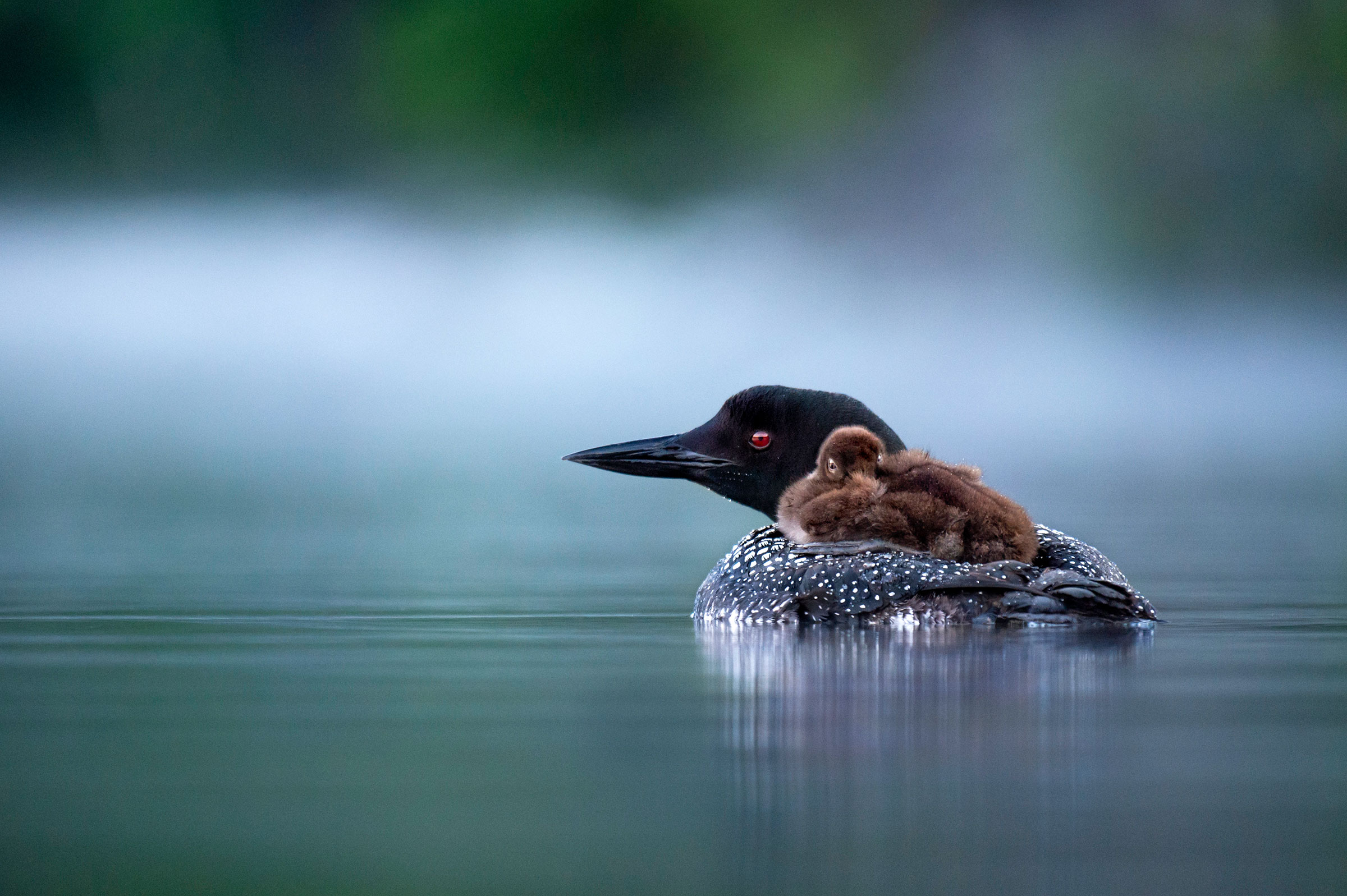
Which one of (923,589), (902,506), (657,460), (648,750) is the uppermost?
(657,460)

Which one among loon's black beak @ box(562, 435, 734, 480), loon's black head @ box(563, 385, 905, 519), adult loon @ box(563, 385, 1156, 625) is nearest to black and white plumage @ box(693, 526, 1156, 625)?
adult loon @ box(563, 385, 1156, 625)

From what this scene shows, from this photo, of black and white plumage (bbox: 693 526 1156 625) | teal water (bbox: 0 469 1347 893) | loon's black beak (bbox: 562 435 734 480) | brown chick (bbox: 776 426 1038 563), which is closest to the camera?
teal water (bbox: 0 469 1347 893)

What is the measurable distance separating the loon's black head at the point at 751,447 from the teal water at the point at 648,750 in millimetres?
442

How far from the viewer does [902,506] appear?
4828mm

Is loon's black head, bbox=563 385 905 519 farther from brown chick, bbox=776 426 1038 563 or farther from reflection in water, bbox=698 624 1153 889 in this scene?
reflection in water, bbox=698 624 1153 889

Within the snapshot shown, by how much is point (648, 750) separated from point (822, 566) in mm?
1836

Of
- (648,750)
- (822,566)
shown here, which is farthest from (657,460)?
(648,750)

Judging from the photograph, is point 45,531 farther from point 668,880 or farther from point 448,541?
point 668,880

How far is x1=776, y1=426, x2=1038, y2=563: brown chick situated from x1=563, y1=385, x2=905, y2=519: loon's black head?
54 cm

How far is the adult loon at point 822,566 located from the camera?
4.55m

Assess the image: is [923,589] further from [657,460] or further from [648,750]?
[648,750]

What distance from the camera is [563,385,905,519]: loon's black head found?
576 cm

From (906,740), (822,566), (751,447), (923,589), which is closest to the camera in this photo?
(906,740)

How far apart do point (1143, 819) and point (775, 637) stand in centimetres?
218
